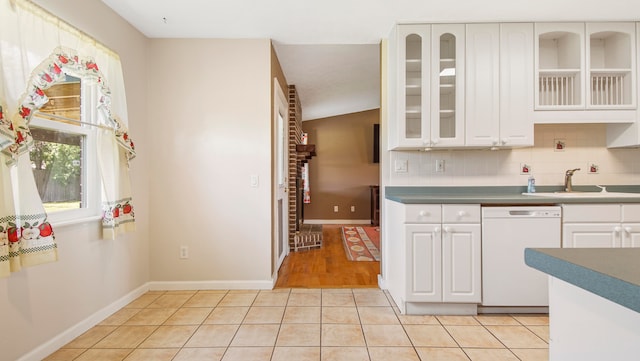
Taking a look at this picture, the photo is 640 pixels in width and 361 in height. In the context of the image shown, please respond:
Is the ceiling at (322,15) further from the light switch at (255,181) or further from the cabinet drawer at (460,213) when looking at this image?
the cabinet drawer at (460,213)

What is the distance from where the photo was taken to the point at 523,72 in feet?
8.14

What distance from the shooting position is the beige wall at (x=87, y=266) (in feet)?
5.44

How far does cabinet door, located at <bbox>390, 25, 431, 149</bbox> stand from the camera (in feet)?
8.22

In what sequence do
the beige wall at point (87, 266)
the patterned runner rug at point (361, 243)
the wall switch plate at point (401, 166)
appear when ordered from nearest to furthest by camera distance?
the beige wall at point (87, 266)
the wall switch plate at point (401, 166)
the patterned runner rug at point (361, 243)

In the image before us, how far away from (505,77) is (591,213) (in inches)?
45.1

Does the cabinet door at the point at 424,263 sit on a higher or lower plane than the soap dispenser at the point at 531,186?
lower

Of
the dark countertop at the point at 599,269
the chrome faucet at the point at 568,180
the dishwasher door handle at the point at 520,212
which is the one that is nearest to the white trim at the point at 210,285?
the dishwasher door handle at the point at 520,212

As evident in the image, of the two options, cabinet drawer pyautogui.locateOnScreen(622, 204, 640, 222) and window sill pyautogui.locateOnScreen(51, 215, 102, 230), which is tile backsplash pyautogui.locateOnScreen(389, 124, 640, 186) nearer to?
cabinet drawer pyautogui.locateOnScreen(622, 204, 640, 222)

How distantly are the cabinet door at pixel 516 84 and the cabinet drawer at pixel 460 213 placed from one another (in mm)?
637

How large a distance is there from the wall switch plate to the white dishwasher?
2.37 ft

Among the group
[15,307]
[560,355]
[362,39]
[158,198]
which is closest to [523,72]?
[362,39]

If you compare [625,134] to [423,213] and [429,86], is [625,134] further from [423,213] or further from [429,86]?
[423,213]

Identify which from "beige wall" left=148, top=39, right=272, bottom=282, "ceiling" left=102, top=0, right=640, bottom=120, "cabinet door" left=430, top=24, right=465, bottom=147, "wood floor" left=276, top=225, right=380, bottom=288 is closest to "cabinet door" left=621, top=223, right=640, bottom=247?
"cabinet door" left=430, top=24, right=465, bottom=147

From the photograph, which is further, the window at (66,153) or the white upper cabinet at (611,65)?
the white upper cabinet at (611,65)
